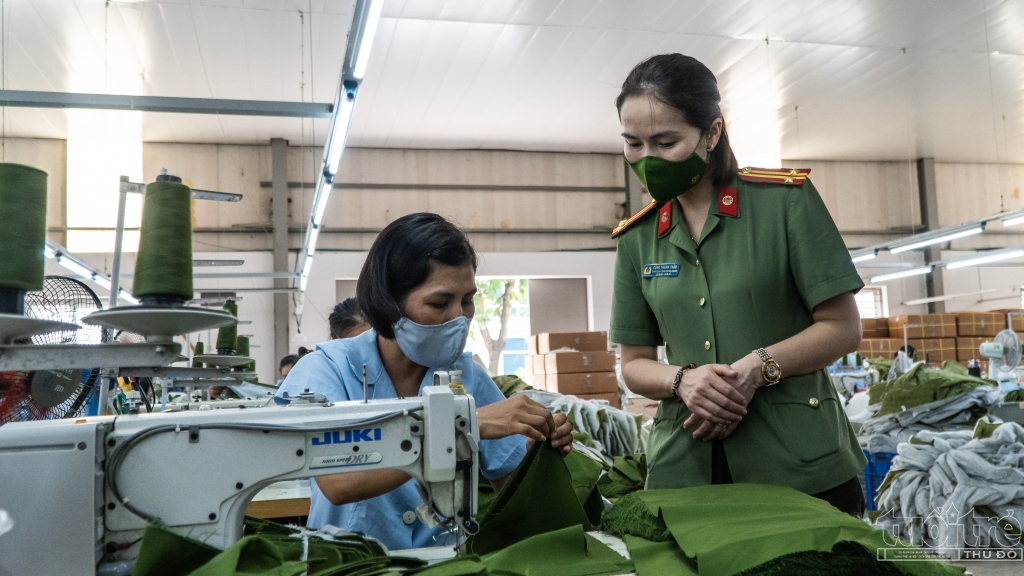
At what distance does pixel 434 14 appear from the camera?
7.25 m

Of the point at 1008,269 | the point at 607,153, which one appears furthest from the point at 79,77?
the point at 1008,269

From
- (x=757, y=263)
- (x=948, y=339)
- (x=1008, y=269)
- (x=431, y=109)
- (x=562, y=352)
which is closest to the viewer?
(x=757, y=263)

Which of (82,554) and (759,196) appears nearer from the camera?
(82,554)

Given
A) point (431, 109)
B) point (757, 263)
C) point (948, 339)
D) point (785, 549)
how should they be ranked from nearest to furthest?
1. point (785, 549)
2. point (757, 263)
3. point (431, 109)
4. point (948, 339)

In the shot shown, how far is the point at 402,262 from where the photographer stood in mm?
1509

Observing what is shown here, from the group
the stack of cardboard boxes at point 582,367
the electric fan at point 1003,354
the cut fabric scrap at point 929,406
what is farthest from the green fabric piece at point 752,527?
the stack of cardboard boxes at point 582,367

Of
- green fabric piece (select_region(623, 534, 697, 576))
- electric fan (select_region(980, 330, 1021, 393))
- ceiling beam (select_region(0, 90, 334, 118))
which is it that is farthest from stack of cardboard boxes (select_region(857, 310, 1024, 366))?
green fabric piece (select_region(623, 534, 697, 576))

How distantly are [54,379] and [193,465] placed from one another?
2.90 ft

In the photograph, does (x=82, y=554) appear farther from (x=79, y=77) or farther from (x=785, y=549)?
(x=79, y=77)

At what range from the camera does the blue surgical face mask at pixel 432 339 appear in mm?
1483

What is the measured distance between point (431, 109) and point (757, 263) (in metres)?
8.95

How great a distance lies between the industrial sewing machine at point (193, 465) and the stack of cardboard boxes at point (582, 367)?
7.73m

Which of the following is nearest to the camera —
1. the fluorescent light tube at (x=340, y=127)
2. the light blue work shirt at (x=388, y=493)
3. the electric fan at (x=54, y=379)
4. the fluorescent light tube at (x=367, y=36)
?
the light blue work shirt at (x=388, y=493)

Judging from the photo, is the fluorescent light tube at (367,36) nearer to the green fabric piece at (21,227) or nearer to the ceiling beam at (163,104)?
the ceiling beam at (163,104)
